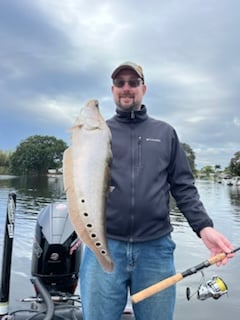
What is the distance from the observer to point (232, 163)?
10775 cm

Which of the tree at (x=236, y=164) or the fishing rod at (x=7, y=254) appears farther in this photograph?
the tree at (x=236, y=164)

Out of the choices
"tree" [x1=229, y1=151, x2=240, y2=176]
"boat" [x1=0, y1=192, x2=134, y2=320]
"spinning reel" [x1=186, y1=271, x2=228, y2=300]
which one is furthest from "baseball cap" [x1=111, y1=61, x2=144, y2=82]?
"tree" [x1=229, y1=151, x2=240, y2=176]

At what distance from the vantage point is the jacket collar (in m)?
2.71

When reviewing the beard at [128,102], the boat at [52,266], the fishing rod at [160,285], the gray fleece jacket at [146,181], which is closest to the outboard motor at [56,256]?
the boat at [52,266]

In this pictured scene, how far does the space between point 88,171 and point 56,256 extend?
1.95 meters

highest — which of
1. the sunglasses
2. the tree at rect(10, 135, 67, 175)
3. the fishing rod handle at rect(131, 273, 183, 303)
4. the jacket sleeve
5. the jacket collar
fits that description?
the tree at rect(10, 135, 67, 175)

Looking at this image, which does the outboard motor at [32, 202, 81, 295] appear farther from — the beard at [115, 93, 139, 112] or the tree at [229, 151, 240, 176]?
the tree at [229, 151, 240, 176]

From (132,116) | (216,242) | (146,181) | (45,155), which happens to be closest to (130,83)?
(132,116)

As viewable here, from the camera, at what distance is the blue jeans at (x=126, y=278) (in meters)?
2.55

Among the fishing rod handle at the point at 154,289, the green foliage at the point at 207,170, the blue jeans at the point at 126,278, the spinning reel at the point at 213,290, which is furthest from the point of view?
the green foliage at the point at 207,170

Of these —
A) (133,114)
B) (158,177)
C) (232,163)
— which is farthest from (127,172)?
(232,163)

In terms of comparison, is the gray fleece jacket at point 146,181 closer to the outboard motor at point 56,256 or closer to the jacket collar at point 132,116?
the jacket collar at point 132,116

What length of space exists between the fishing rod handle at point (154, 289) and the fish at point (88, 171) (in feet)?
1.34

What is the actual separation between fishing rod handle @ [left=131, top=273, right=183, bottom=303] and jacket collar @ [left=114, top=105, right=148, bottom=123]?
1.02 metres
